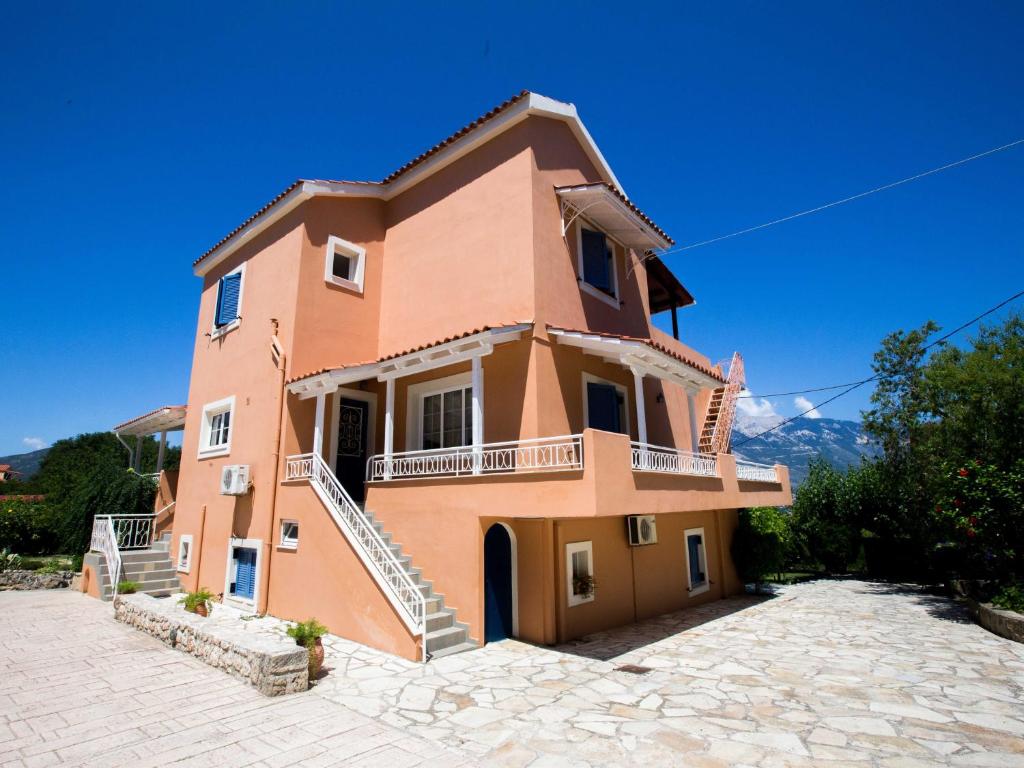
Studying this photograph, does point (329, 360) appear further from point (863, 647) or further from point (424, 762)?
point (863, 647)

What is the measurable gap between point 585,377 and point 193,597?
8910mm

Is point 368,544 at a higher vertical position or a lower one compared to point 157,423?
lower

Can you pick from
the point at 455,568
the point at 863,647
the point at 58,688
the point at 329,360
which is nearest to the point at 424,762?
the point at 455,568

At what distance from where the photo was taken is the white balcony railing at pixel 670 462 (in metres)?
9.13

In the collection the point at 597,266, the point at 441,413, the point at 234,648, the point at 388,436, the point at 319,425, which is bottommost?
the point at 234,648

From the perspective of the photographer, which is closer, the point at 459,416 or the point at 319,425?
the point at 319,425

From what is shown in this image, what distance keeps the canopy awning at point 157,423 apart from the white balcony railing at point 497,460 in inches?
352

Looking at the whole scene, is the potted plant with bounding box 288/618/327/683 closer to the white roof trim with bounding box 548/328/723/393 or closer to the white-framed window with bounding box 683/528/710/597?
the white roof trim with bounding box 548/328/723/393

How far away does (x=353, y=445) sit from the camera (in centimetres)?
1330

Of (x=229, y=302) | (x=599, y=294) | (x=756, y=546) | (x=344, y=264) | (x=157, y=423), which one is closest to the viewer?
(x=599, y=294)

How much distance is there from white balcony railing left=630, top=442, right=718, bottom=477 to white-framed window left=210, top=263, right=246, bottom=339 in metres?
11.6

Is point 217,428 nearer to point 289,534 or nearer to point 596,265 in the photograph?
point 289,534

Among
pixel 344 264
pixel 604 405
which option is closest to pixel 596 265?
pixel 604 405

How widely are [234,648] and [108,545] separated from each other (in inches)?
392
